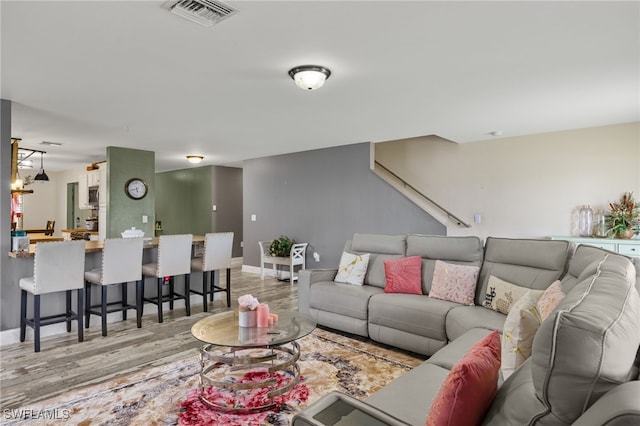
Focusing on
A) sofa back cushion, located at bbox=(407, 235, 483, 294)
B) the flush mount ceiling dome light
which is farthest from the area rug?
the flush mount ceiling dome light

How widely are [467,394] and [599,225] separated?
489cm

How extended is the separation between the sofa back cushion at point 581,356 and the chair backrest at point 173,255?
4104 mm

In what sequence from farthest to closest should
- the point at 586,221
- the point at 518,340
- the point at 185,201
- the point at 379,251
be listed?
1. the point at 185,201
2. the point at 586,221
3. the point at 379,251
4. the point at 518,340

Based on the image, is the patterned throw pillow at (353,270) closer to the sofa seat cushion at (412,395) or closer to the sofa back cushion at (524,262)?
the sofa back cushion at (524,262)

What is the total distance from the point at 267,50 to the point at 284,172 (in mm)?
4629

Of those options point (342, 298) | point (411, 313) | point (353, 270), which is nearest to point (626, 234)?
point (411, 313)

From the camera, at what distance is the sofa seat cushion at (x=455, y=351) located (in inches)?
80.0

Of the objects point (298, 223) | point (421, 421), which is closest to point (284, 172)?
point (298, 223)

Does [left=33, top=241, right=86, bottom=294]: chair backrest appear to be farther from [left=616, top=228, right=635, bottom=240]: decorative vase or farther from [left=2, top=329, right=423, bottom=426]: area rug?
[left=616, top=228, right=635, bottom=240]: decorative vase

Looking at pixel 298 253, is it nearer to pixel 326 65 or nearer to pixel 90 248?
pixel 90 248

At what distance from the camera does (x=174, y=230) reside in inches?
391

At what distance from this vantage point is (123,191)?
621 cm

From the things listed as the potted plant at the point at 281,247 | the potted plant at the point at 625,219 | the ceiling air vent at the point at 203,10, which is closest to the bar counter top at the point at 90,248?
the potted plant at the point at 281,247

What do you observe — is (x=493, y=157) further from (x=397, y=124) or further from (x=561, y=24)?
(x=561, y=24)
